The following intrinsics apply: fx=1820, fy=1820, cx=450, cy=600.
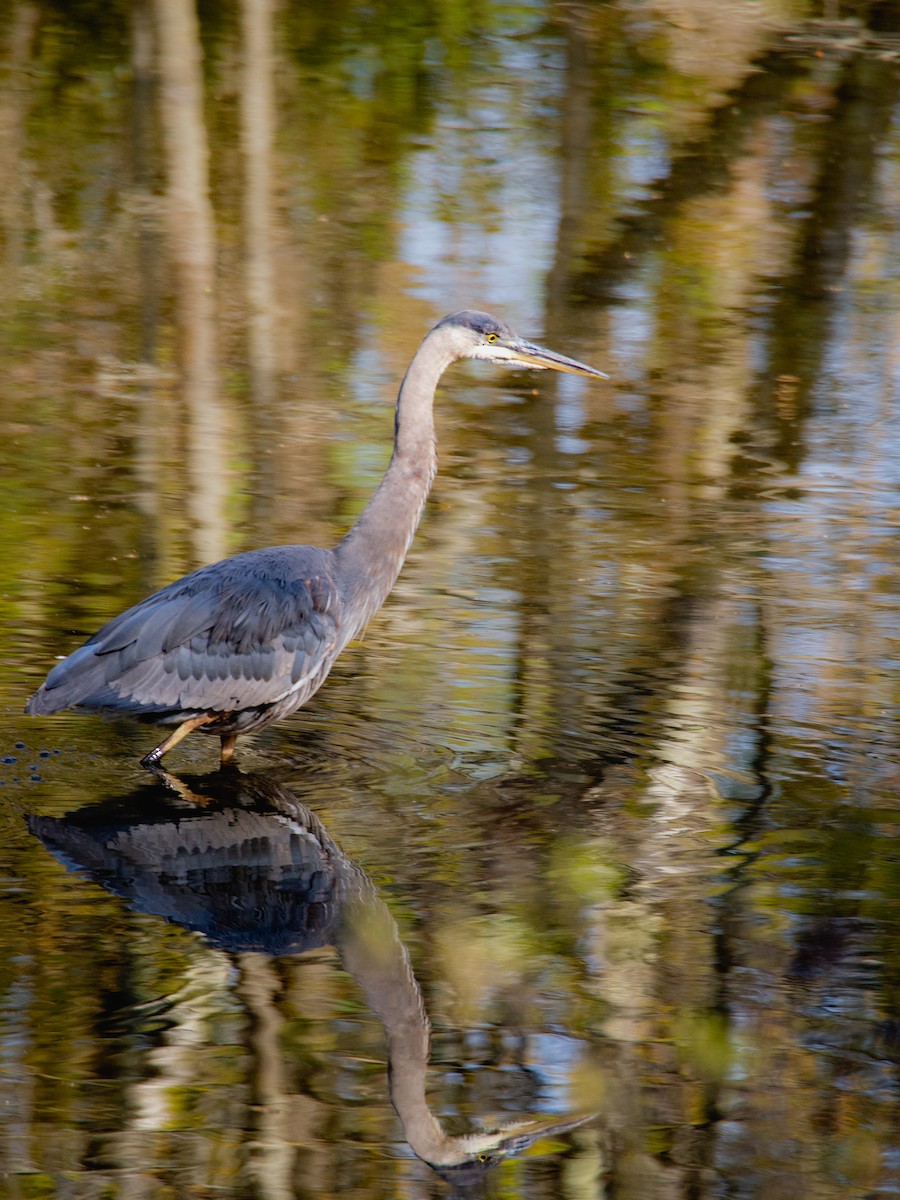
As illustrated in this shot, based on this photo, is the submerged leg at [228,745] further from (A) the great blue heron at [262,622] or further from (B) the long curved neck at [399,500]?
(B) the long curved neck at [399,500]

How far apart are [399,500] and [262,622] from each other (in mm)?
839

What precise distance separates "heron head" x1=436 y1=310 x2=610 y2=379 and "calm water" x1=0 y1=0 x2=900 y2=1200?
1435 mm

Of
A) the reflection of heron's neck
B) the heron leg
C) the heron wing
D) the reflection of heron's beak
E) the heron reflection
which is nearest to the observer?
the reflection of heron's neck

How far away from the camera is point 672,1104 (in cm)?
512

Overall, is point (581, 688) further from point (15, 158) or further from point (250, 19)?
point (250, 19)

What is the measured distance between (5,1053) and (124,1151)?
1.91ft

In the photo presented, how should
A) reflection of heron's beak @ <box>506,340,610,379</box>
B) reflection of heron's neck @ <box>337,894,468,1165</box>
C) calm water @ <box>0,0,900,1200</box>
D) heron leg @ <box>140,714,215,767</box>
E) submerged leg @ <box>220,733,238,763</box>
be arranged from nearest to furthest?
reflection of heron's neck @ <box>337,894,468,1165</box> < calm water @ <box>0,0,900,1200</box> < heron leg @ <box>140,714,215,767</box> < submerged leg @ <box>220,733,238,763</box> < reflection of heron's beak @ <box>506,340,610,379</box>

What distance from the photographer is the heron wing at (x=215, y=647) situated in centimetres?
718

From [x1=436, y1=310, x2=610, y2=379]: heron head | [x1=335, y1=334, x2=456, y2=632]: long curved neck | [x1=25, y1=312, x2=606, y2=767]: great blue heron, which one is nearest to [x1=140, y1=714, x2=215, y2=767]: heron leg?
[x1=25, y1=312, x2=606, y2=767]: great blue heron

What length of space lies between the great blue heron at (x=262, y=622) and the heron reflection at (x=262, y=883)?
1.14 feet

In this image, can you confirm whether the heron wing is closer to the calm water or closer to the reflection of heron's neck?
the calm water

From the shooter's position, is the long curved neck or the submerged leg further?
the long curved neck

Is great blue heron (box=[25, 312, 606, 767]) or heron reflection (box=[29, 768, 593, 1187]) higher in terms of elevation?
great blue heron (box=[25, 312, 606, 767])

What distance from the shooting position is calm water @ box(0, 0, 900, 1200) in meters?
5.09
